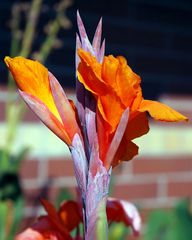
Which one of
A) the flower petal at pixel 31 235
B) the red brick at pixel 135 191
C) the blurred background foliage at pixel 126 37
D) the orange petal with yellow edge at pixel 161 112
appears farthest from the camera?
the red brick at pixel 135 191

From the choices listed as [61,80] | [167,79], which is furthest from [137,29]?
[61,80]

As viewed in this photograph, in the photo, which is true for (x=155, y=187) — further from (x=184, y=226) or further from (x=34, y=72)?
(x=34, y=72)

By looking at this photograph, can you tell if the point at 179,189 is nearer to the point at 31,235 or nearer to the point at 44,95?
the point at 31,235

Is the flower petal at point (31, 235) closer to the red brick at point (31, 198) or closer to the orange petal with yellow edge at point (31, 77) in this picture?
the orange petal with yellow edge at point (31, 77)

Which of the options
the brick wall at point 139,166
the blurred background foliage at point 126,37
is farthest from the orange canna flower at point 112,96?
the brick wall at point 139,166

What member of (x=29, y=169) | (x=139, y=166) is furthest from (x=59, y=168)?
(x=139, y=166)

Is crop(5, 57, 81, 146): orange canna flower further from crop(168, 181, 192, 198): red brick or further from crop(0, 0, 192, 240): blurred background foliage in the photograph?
crop(168, 181, 192, 198): red brick

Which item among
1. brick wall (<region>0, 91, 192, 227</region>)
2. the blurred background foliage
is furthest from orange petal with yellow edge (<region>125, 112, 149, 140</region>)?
brick wall (<region>0, 91, 192, 227</region>)
